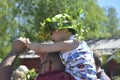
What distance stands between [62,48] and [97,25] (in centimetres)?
4218

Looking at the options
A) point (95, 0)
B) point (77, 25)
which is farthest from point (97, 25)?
point (77, 25)

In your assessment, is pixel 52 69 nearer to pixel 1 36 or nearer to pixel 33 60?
pixel 33 60

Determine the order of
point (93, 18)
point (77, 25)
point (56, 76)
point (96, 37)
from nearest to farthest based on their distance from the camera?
point (56, 76) → point (77, 25) → point (93, 18) → point (96, 37)

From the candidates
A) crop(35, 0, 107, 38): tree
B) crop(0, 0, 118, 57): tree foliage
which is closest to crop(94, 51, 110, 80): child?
crop(35, 0, 107, 38): tree

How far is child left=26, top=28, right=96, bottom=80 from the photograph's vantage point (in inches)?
118

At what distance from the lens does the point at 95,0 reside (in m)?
48.5

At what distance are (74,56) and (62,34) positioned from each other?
18 centimetres

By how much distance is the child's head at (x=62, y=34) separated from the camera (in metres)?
3.11

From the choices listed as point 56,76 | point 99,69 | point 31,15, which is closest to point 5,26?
point 31,15

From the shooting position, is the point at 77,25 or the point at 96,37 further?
the point at 96,37

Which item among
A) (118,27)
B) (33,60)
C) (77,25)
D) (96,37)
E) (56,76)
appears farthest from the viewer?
(118,27)

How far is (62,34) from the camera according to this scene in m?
3.12

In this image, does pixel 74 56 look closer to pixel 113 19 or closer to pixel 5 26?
pixel 5 26

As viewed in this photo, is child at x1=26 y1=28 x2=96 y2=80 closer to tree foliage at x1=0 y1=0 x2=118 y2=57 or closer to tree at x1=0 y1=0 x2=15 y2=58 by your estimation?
tree foliage at x1=0 y1=0 x2=118 y2=57
